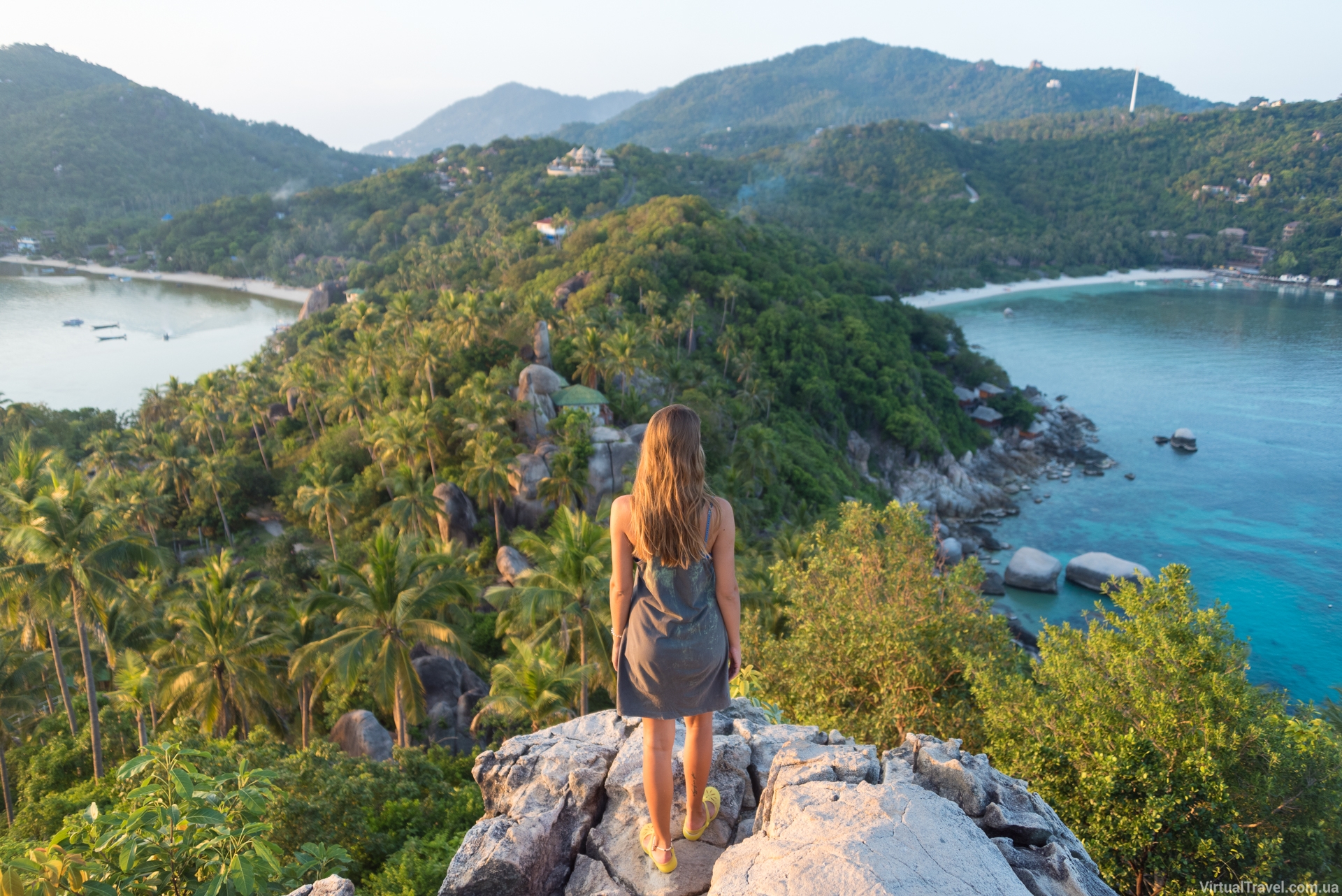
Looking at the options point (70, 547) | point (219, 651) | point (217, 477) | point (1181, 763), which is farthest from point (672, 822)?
point (217, 477)

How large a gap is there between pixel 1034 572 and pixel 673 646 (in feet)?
154

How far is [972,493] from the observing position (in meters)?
57.8

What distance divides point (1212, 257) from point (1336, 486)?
387 feet

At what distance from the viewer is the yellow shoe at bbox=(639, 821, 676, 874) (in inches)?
207

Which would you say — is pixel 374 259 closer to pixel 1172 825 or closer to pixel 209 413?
pixel 209 413

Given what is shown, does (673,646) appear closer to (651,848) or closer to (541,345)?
(651,848)

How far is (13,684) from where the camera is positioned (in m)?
21.4

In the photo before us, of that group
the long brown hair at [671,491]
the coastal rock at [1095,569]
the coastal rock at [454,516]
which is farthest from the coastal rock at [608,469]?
the coastal rock at [1095,569]

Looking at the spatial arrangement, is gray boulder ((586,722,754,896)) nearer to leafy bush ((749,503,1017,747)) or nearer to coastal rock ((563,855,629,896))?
coastal rock ((563,855,629,896))

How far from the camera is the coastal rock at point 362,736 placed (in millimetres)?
20312

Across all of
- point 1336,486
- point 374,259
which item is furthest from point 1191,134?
point 374,259

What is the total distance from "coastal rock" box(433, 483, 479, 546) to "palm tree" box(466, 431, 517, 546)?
1.17 meters

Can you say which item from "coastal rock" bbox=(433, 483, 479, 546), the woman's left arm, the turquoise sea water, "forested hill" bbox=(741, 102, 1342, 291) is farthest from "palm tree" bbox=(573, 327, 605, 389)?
"forested hill" bbox=(741, 102, 1342, 291)

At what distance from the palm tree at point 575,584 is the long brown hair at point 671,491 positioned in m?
14.8
